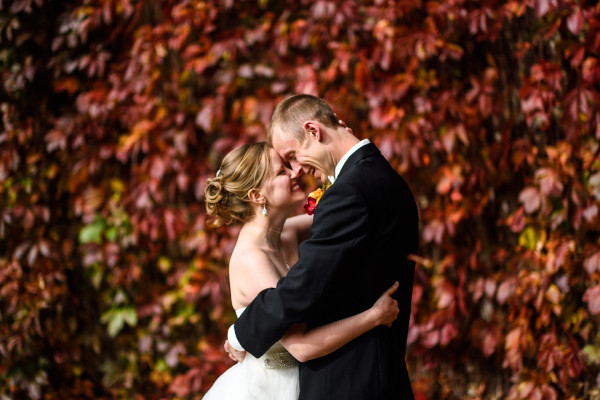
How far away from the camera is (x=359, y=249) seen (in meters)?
1.87

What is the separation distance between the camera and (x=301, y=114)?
6.81 feet

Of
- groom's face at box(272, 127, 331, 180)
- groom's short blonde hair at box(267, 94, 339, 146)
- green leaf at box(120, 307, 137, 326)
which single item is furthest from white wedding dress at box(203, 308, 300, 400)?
green leaf at box(120, 307, 137, 326)

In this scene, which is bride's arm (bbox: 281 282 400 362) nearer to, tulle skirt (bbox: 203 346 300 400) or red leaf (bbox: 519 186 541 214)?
tulle skirt (bbox: 203 346 300 400)

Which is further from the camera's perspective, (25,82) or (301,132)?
(25,82)

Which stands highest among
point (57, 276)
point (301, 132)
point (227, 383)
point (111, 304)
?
point (301, 132)

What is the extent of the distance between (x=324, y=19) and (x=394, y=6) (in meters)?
0.40

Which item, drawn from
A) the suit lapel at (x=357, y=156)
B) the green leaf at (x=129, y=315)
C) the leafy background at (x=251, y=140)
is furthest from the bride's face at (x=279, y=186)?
the green leaf at (x=129, y=315)

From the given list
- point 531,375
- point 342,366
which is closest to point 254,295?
point 342,366

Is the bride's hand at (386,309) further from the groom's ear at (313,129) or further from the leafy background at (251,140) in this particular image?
the leafy background at (251,140)

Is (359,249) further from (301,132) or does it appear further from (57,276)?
(57,276)

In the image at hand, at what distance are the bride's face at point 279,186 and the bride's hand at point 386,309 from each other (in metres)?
0.54

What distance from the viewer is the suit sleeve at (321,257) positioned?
1.82 m

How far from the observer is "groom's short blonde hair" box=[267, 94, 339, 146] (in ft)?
6.79

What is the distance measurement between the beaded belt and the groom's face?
67 cm
